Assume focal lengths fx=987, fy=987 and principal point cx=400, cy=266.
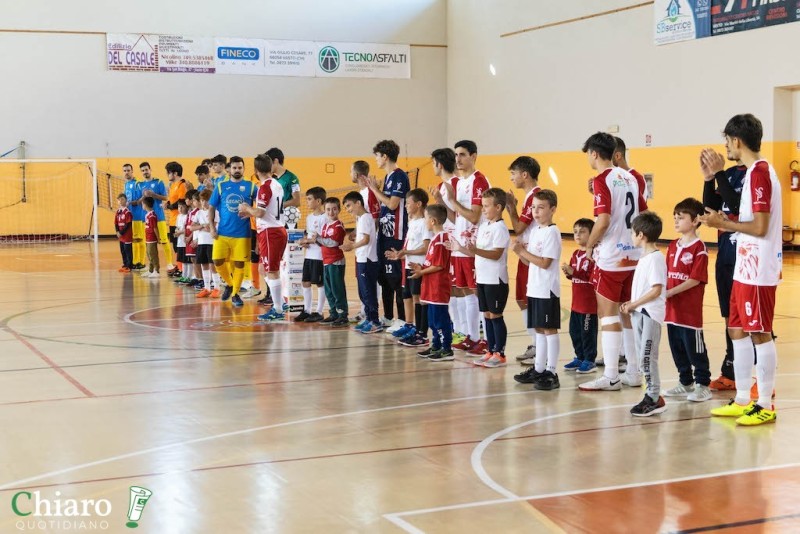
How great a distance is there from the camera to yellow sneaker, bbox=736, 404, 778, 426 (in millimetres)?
6238

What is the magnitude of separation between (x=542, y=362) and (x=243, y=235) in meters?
5.95

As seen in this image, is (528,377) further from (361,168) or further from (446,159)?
(361,168)

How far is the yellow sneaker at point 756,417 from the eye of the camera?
246 inches

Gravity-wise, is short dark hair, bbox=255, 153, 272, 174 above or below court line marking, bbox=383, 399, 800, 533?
above

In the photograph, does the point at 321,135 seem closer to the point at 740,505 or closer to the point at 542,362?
the point at 542,362

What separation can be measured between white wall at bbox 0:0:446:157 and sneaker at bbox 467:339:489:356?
19.2m

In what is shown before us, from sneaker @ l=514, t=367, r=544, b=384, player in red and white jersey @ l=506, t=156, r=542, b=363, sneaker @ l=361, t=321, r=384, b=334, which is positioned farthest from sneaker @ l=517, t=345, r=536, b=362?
sneaker @ l=361, t=321, r=384, b=334

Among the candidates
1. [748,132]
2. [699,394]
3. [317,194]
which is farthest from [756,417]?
[317,194]

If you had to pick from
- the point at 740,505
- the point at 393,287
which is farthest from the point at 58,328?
the point at 740,505

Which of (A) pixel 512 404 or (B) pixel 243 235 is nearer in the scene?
(A) pixel 512 404

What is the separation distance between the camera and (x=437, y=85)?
29.6m

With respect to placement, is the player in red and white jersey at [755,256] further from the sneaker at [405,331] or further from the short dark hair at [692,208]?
the sneaker at [405,331]

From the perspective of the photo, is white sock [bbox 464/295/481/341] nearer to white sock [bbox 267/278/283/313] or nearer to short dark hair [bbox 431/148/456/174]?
short dark hair [bbox 431/148/456/174]

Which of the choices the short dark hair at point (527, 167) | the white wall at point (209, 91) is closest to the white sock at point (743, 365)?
the short dark hair at point (527, 167)
